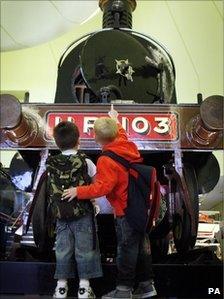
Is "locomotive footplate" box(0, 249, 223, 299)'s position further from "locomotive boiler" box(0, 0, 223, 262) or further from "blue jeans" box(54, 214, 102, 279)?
"locomotive boiler" box(0, 0, 223, 262)

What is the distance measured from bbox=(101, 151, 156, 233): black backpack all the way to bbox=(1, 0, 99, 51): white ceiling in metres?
2.76

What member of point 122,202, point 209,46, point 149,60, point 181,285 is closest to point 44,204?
point 122,202

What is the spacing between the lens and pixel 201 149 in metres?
1.98

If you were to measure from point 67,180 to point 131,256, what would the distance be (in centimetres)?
35

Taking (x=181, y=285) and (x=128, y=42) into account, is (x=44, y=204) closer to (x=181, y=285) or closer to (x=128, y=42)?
(x=181, y=285)

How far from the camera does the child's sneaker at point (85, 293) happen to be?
1.62 metres

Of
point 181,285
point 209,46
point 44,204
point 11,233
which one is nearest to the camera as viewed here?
point 181,285

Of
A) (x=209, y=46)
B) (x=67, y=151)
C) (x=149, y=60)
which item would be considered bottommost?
(x=67, y=151)

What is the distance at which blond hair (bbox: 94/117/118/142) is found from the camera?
1773mm

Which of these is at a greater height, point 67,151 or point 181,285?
point 67,151

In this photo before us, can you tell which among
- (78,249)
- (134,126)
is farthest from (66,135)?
(78,249)

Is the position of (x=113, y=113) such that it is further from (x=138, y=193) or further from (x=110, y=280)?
(x=110, y=280)

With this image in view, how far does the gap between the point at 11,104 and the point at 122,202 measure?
0.56m

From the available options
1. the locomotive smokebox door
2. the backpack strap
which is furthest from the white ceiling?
the backpack strap
